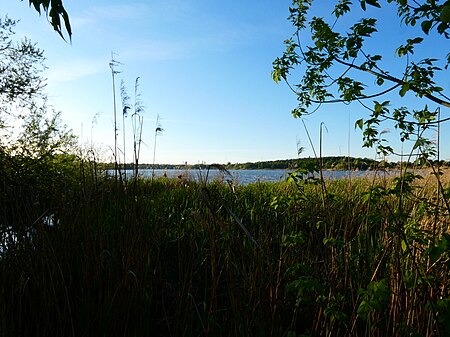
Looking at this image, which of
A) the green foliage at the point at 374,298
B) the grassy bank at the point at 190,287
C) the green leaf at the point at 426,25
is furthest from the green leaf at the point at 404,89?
the green foliage at the point at 374,298

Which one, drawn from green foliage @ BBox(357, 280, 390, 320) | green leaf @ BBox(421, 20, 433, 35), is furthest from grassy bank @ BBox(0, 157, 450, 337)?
green leaf @ BBox(421, 20, 433, 35)

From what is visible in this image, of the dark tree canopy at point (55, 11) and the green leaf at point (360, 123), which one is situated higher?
the dark tree canopy at point (55, 11)

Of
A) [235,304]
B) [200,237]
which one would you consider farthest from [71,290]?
[200,237]

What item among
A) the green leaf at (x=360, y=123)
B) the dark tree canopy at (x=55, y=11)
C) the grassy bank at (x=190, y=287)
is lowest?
the grassy bank at (x=190, y=287)

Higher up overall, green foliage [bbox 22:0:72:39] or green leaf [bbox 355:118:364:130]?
green foliage [bbox 22:0:72:39]

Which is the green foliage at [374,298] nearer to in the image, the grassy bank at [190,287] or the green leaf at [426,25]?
the grassy bank at [190,287]

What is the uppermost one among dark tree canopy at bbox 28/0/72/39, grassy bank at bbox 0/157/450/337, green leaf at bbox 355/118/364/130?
dark tree canopy at bbox 28/0/72/39

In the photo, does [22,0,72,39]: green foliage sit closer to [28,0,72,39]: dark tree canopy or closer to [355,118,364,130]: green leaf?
[28,0,72,39]: dark tree canopy

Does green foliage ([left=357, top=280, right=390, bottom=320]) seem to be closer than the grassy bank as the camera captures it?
Yes

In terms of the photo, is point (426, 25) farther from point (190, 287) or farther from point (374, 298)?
point (190, 287)

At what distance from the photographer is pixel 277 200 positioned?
8.52 feet

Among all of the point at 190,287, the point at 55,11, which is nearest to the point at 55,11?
the point at 55,11

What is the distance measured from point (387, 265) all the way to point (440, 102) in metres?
1.07

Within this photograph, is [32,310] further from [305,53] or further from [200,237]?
[305,53]
